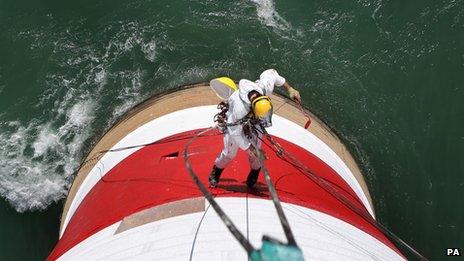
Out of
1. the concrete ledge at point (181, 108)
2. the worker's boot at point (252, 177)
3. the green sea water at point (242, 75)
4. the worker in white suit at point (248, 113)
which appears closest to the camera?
the worker in white suit at point (248, 113)

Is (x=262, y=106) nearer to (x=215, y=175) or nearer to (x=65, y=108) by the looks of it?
(x=215, y=175)

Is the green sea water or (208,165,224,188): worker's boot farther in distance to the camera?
the green sea water

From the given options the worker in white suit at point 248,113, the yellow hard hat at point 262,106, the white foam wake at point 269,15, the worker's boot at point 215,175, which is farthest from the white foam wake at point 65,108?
the yellow hard hat at point 262,106

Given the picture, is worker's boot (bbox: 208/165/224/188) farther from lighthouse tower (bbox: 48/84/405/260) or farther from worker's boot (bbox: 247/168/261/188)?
worker's boot (bbox: 247/168/261/188)

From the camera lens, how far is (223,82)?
23.3 feet

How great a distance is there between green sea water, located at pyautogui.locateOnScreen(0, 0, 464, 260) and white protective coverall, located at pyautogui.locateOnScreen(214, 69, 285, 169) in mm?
6549

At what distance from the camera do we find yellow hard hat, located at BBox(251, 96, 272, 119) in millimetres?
6312

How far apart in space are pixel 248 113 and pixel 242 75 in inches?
284

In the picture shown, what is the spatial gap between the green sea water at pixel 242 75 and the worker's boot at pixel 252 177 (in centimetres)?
634

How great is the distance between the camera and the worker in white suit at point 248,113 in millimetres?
6426

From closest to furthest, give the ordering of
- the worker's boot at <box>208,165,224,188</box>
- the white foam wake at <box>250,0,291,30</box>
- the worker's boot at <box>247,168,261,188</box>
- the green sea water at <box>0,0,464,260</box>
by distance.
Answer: the worker's boot at <box>247,168,261,188</box> < the worker's boot at <box>208,165,224,188</box> < the green sea water at <box>0,0,464,260</box> < the white foam wake at <box>250,0,291,30</box>

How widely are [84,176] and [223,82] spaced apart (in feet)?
15.5

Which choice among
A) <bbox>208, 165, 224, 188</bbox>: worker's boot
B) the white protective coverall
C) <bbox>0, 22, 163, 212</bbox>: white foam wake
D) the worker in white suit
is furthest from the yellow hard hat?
<bbox>0, 22, 163, 212</bbox>: white foam wake

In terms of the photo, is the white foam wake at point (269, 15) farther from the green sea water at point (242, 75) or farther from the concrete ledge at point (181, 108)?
the concrete ledge at point (181, 108)
